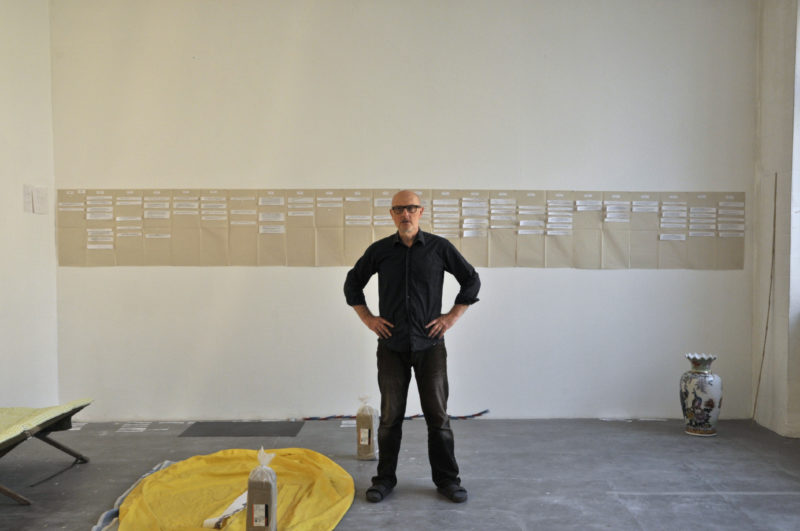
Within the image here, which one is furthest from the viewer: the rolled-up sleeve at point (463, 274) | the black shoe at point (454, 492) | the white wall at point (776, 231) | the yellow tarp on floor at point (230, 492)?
the white wall at point (776, 231)

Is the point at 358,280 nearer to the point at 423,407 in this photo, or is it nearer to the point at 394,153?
the point at 423,407

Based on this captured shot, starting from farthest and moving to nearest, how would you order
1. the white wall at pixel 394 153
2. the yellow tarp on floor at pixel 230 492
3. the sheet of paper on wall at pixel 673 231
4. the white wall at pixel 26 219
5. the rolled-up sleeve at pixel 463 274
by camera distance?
1. the sheet of paper on wall at pixel 673 231
2. the white wall at pixel 394 153
3. the white wall at pixel 26 219
4. the rolled-up sleeve at pixel 463 274
5. the yellow tarp on floor at pixel 230 492

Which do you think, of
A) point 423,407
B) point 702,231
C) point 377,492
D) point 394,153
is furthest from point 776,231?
point 377,492

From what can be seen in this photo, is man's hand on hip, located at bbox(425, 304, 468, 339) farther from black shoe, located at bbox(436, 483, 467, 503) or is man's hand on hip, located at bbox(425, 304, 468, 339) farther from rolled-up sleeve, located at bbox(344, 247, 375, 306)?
black shoe, located at bbox(436, 483, 467, 503)

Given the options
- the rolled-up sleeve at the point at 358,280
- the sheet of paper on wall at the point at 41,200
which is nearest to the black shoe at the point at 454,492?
the rolled-up sleeve at the point at 358,280

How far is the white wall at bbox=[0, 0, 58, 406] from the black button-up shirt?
9.42 ft

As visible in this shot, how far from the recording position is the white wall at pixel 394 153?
509 centimetres

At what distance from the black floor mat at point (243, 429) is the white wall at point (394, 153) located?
0.64 feet

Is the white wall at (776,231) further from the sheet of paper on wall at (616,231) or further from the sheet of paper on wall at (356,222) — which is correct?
the sheet of paper on wall at (356,222)

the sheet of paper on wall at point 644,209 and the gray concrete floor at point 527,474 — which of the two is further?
the sheet of paper on wall at point 644,209

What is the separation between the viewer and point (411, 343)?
341 cm

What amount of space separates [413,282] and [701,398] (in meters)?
2.60

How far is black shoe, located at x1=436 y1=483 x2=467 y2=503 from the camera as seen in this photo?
334 centimetres

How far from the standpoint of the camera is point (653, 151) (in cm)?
518
